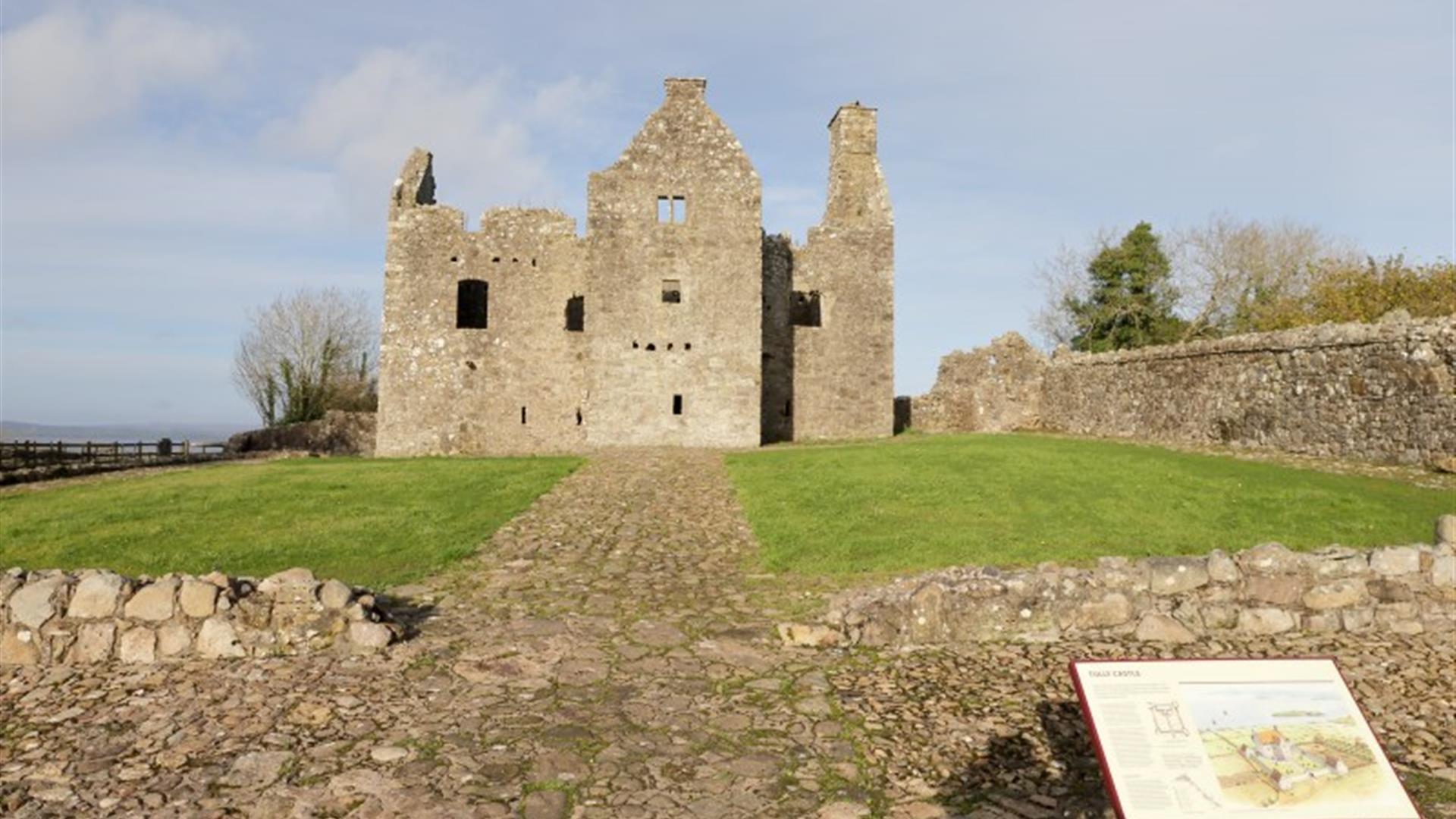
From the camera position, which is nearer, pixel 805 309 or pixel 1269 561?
pixel 1269 561

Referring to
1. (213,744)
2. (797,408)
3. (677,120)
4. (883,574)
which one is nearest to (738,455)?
(797,408)

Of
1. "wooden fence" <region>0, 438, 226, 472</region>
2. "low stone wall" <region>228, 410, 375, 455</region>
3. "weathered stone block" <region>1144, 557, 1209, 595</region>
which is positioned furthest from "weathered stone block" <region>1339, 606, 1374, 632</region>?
"low stone wall" <region>228, 410, 375, 455</region>

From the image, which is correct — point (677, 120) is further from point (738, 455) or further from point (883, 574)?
point (883, 574)

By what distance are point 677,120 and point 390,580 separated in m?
23.4

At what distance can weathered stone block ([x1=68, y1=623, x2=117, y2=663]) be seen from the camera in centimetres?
851

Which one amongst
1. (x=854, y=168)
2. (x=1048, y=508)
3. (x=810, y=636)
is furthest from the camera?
(x=854, y=168)

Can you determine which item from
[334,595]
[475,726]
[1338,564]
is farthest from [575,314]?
[475,726]

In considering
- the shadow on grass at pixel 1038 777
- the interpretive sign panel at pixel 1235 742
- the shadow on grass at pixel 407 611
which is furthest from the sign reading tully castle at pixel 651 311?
the interpretive sign panel at pixel 1235 742

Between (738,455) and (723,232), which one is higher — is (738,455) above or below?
below

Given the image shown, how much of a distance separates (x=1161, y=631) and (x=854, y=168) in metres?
30.2

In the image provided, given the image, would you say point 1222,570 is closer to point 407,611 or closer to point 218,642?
point 407,611

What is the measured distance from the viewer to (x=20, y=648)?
851cm

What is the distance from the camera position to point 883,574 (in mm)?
12000

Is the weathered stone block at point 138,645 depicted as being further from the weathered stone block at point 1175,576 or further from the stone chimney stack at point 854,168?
the stone chimney stack at point 854,168
